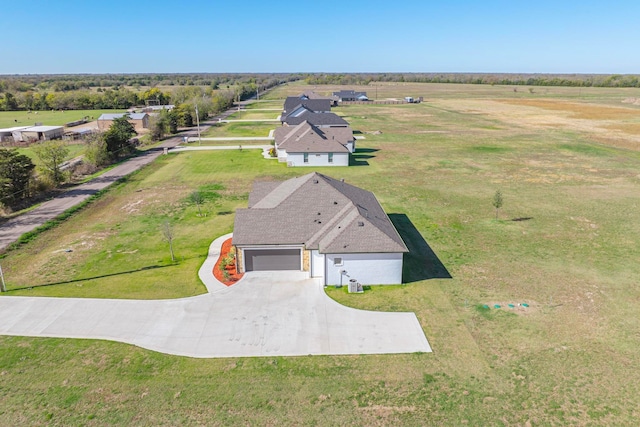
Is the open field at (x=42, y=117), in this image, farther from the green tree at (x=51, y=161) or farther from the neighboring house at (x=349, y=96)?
the neighboring house at (x=349, y=96)

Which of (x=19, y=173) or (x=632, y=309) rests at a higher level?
(x=19, y=173)

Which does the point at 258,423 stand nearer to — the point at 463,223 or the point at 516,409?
the point at 516,409

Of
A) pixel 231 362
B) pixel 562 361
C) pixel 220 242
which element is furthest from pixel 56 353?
pixel 562 361

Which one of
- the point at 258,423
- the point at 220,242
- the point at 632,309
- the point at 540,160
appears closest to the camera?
the point at 258,423

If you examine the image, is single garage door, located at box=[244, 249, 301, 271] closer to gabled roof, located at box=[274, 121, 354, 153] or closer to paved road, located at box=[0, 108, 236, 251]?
paved road, located at box=[0, 108, 236, 251]

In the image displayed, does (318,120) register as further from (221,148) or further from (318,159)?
(318,159)

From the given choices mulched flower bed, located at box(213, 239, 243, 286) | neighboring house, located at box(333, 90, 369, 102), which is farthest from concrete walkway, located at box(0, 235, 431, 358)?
neighboring house, located at box(333, 90, 369, 102)

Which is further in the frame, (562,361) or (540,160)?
(540,160)
